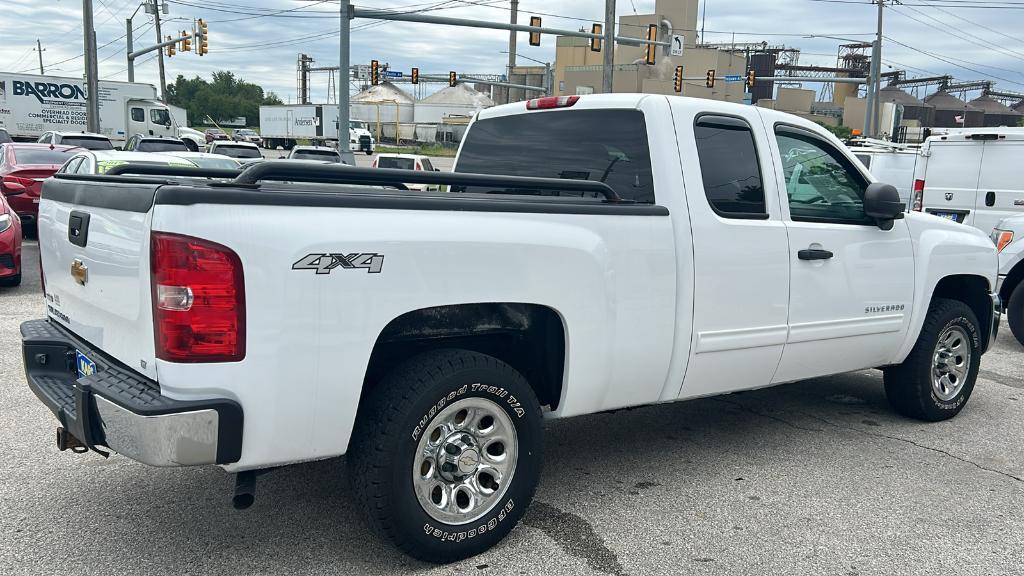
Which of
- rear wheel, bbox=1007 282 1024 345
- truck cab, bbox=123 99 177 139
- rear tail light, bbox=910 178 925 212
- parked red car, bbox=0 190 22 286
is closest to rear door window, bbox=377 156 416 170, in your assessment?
parked red car, bbox=0 190 22 286

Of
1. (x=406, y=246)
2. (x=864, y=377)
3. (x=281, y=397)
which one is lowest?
(x=864, y=377)

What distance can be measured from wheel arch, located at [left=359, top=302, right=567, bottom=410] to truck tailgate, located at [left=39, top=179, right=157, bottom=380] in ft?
2.77

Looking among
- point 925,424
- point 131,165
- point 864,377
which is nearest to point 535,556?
point 131,165

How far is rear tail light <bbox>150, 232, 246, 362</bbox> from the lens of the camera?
2.76 metres

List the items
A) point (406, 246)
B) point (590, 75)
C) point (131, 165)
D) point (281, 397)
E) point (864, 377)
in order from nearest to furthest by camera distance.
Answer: point (281, 397) < point (406, 246) < point (131, 165) < point (864, 377) < point (590, 75)

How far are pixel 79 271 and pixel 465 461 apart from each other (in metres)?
1.76

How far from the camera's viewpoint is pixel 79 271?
3.46m

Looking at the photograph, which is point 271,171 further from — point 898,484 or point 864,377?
point 864,377

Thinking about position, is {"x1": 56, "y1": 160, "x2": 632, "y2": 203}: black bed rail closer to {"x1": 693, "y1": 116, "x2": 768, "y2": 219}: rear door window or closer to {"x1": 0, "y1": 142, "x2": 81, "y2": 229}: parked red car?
{"x1": 693, "y1": 116, "x2": 768, "y2": 219}: rear door window

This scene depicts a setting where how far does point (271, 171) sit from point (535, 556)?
191cm

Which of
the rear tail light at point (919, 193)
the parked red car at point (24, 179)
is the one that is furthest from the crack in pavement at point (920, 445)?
the parked red car at point (24, 179)

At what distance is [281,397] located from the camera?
2918 mm

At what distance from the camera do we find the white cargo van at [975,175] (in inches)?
394

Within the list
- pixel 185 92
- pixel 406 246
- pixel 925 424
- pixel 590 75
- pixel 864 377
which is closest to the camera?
A: pixel 406 246
